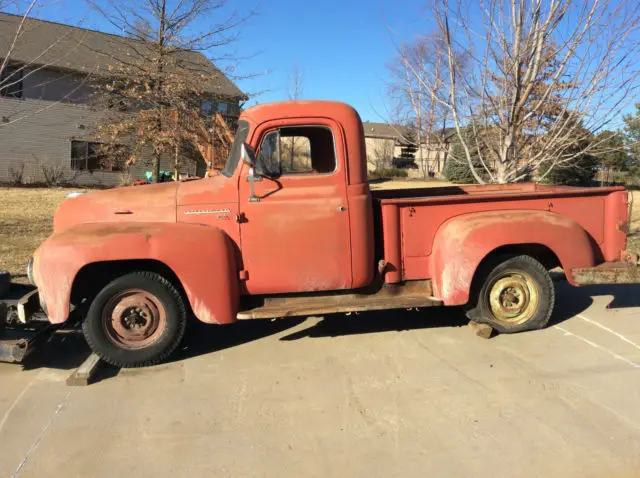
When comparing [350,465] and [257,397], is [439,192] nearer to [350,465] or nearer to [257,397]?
[257,397]

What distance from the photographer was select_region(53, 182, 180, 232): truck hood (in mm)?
4320

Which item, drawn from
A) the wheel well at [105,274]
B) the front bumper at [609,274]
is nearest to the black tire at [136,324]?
the wheel well at [105,274]

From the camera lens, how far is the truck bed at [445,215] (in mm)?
4633

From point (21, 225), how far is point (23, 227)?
35 centimetres

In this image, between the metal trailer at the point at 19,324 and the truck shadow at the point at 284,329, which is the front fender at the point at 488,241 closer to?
the truck shadow at the point at 284,329

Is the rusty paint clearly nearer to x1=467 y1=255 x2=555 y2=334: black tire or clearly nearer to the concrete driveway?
x1=467 y1=255 x2=555 y2=334: black tire

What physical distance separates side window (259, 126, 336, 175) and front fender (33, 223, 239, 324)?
83cm

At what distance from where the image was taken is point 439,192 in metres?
6.04

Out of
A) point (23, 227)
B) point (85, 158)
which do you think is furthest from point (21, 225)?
point (85, 158)

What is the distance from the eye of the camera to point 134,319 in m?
4.24

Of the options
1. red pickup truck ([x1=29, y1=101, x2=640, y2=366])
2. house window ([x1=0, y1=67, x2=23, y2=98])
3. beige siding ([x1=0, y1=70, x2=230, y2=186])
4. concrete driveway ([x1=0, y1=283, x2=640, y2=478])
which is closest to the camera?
concrete driveway ([x1=0, y1=283, x2=640, y2=478])

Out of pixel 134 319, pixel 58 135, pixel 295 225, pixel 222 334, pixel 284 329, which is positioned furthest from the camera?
pixel 58 135

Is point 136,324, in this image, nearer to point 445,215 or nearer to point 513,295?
point 445,215

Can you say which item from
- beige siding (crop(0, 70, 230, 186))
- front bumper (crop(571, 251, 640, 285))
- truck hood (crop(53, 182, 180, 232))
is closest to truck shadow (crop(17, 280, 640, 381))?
front bumper (crop(571, 251, 640, 285))
